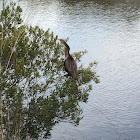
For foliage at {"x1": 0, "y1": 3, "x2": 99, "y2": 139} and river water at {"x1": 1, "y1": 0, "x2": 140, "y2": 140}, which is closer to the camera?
foliage at {"x1": 0, "y1": 3, "x2": 99, "y2": 139}

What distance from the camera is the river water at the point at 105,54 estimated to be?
620 inches

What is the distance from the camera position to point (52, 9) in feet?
152

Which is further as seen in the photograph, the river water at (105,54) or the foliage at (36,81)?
the river water at (105,54)

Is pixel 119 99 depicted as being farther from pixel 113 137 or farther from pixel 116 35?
pixel 116 35

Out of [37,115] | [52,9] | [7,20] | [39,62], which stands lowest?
[52,9]

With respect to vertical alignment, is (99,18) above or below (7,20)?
below

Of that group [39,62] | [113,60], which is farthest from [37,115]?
[113,60]

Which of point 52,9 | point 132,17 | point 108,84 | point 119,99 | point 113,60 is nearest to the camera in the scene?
point 119,99

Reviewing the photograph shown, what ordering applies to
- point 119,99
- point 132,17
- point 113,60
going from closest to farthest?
point 119,99
point 113,60
point 132,17

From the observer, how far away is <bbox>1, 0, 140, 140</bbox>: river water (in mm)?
15742

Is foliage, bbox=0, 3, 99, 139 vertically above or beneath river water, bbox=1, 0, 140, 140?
above

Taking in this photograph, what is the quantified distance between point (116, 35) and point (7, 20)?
81.4 ft

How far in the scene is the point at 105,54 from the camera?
27359 millimetres

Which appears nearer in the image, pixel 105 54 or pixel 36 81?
Result: pixel 36 81
